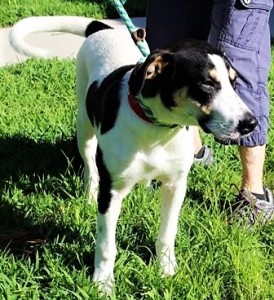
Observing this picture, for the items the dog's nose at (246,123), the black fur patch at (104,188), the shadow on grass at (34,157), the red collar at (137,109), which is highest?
the dog's nose at (246,123)

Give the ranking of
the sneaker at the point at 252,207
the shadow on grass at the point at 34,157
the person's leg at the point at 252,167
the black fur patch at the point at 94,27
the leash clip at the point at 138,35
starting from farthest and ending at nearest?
the shadow on grass at the point at 34,157 → the black fur patch at the point at 94,27 → the person's leg at the point at 252,167 → the sneaker at the point at 252,207 → the leash clip at the point at 138,35

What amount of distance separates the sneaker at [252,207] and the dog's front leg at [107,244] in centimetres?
74

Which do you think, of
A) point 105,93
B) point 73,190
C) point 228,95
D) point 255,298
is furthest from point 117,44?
point 255,298

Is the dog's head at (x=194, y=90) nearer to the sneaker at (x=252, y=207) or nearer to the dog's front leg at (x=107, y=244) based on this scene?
the dog's front leg at (x=107, y=244)

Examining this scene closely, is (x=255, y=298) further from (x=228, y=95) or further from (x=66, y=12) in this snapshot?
(x=66, y=12)

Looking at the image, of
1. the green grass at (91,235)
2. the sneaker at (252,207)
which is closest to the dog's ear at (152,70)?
the green grass at (91,235)

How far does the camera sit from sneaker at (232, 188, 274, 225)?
3.25 meters

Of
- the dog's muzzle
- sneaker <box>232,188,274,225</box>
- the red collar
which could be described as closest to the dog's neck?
the red collar

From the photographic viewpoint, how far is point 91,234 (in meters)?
3.04

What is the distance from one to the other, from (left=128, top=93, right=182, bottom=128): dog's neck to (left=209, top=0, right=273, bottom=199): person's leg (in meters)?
0.73

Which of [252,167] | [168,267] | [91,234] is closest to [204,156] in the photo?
[252,167]

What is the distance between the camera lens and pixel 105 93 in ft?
9.31

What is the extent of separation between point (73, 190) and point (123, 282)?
32.5 inches

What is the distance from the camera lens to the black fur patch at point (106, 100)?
2.69 m
